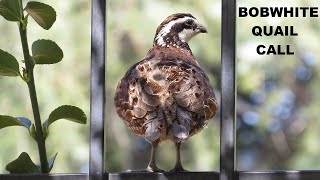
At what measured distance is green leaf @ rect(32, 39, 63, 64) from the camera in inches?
86.1

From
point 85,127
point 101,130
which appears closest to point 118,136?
point 85,127

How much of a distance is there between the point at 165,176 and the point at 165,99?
0.50ft

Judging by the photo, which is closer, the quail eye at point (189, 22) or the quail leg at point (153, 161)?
the quail leg at point (153, 161)

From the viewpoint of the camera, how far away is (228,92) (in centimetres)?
199

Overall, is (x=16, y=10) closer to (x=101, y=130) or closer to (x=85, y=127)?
(x=101, y=130)

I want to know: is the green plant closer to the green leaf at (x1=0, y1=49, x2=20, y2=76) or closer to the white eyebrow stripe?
the green leaf at (x1=0, y1=49, x2=20, y2=76)

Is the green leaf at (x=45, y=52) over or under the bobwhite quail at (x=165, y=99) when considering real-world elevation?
over

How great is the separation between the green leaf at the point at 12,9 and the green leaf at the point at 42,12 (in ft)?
0.10

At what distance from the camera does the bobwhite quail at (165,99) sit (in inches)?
80.7

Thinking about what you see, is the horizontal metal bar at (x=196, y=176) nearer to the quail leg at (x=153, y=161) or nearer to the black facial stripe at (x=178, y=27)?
the quail leg at (x=153, y=161)

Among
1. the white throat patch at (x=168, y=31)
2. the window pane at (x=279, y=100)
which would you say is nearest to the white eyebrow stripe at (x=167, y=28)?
the white throat patch at (x=168, y=31)

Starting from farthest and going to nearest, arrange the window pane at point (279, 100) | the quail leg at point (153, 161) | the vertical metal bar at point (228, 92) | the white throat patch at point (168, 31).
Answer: the window pane at point (279, 100), the white throat patch at point (168, 31), the quail leg at point (153, 161), the vertical metal bar at point (228, 92)

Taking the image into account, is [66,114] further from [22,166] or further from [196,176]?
[196,176]

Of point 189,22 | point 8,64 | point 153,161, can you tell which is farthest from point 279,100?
point 8,64
